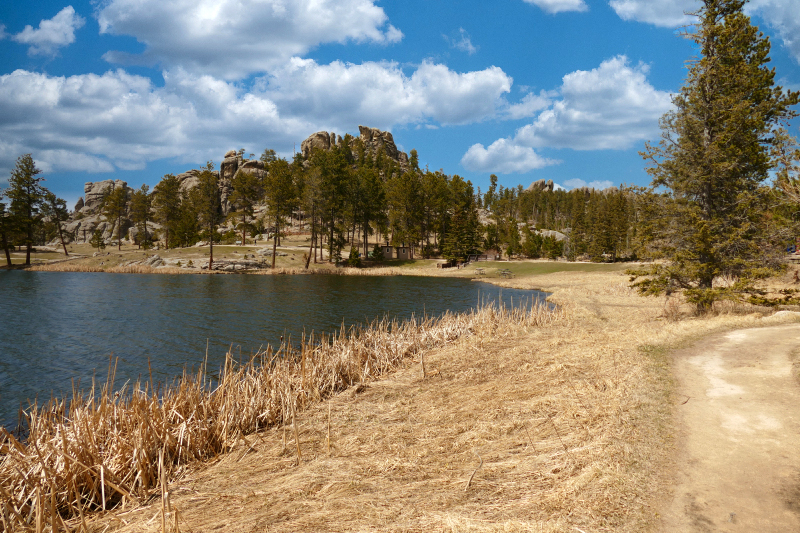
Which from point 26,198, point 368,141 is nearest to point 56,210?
point 26,198

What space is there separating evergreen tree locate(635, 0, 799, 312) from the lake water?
716 centimetres

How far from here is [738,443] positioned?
6.59m

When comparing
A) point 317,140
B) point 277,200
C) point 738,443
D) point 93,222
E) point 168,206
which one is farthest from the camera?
point 317,140

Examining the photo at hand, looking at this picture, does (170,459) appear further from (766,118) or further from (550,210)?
(550,210)

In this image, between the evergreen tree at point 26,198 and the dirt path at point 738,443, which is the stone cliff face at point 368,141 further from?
the dirt path at point 738,443

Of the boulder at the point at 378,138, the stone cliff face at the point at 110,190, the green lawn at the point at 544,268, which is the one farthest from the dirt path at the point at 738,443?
the boulder at the point at 378,138

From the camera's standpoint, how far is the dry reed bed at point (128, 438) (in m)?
5.84

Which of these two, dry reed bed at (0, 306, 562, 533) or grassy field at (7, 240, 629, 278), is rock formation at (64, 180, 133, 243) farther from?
dry reed bed at (0, 306, 562, 533)

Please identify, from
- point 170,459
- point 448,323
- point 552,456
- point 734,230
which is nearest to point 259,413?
point 170,459

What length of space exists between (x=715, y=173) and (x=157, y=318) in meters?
29.4

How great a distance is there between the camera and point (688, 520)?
479cm

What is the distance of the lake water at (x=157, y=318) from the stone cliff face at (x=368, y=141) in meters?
136

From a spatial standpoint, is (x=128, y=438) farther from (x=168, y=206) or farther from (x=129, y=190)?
(x=129, y=190)

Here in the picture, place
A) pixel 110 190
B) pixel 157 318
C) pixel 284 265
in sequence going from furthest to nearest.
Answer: pixel 110 190 < pixel 284 265 < pixel 157 318
